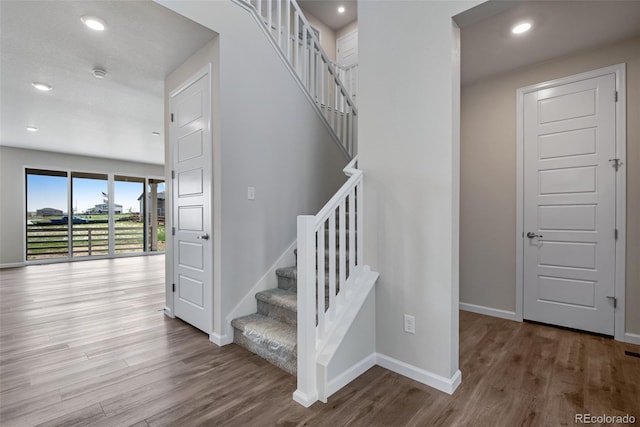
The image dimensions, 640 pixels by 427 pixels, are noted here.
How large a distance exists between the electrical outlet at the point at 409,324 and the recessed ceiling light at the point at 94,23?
126 inches

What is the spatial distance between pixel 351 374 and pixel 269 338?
0.66 meters

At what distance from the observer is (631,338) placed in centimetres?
261

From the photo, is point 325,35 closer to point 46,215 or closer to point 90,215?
point 90,215

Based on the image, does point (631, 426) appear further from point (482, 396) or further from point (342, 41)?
point (342, 41)

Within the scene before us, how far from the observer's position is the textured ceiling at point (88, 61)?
2225 mm

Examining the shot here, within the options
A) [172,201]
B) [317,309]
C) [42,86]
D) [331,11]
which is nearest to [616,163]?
[317,309]

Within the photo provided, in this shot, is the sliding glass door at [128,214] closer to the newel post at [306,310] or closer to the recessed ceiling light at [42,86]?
the recessed ceiling light at [42,86]

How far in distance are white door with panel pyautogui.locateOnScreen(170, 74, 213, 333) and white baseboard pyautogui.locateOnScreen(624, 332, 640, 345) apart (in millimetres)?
3677

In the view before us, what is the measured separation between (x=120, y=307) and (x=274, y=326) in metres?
2.39

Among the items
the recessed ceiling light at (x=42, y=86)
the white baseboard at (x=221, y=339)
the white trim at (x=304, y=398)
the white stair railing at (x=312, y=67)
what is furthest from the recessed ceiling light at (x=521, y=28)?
the recessed ceiling light at (x=42, y=86)

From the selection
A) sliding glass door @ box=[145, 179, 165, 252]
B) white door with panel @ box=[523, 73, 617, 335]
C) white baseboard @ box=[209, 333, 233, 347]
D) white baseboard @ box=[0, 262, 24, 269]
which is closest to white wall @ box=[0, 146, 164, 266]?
white baseboard @ box=[0, 262, 24, 269]

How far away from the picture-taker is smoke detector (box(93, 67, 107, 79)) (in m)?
3.01

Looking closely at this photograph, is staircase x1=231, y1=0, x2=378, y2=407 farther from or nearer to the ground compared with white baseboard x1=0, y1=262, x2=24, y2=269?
farther from the ground

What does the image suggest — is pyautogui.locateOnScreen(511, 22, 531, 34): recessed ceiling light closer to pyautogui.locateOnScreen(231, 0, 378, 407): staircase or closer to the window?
pyautogui.locateOnScreen(231, 0, 378, 407): staircase
